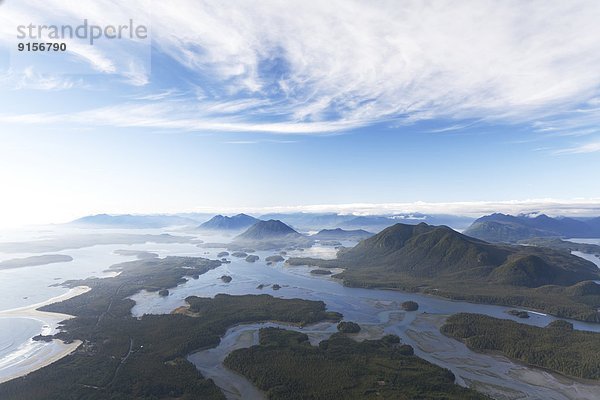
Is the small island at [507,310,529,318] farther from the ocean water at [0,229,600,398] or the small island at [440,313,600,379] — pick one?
the small island at [440,313,600,379]

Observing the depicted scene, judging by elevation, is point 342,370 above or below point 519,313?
above

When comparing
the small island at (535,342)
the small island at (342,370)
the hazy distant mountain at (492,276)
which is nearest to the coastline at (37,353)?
the small island at (342,370)

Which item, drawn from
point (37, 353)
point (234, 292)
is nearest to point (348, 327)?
point (234, 292)

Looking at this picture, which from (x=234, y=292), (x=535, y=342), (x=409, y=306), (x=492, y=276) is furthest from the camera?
(x=492, y=276)

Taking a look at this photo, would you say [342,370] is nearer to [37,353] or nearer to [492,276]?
[37,353]

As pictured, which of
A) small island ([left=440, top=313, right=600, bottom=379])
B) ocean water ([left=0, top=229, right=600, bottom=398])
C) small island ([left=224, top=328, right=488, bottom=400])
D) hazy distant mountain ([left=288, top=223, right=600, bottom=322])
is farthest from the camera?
hazy distant mountain ([left=288, top=223, right=600, bottom=322])

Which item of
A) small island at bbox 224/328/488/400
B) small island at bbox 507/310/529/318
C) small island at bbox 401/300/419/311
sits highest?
small island at bbox 224/328/488/400

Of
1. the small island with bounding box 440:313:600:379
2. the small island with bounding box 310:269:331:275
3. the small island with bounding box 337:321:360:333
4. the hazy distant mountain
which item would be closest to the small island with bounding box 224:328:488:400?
the small island with bounding box 337:321:360:333

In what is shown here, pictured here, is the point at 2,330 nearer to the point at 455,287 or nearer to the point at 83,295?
the point at 83,295

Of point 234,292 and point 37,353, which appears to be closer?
point 37,353
